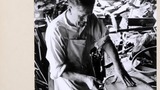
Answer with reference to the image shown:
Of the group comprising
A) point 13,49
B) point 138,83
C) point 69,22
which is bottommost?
point 138,83

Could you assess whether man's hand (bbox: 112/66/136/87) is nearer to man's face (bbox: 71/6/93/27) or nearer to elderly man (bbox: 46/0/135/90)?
elderly man (bbox: 46/0/135/90)

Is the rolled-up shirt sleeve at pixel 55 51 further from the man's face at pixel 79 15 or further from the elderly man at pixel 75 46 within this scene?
the man's face at pixel 79 15

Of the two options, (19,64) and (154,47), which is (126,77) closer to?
(154,47)

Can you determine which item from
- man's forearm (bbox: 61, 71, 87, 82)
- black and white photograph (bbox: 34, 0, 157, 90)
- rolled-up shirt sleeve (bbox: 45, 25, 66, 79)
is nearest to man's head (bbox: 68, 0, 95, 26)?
black and white photograph (bbox: 34, 0, 157, 90)

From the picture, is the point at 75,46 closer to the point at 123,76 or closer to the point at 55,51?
the point at 55,51

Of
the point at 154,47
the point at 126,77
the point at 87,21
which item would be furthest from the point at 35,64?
the point at 154,47

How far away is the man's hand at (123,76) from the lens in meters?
1.10

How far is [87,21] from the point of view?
115cm

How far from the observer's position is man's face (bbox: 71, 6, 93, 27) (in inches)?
45.4

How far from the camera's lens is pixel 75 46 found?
3.79 feet

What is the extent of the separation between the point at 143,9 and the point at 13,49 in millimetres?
680

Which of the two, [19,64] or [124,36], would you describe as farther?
[19,64]

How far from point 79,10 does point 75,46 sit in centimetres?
17

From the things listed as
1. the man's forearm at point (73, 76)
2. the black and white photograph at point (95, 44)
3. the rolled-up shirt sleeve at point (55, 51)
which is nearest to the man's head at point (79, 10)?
the black and white photograph at point (95, 44)
